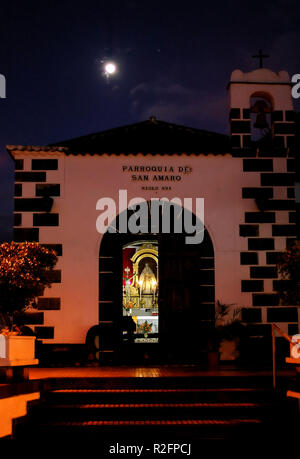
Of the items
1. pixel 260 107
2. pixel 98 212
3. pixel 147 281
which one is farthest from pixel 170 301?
pixel 147 281

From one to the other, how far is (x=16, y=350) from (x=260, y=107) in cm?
681

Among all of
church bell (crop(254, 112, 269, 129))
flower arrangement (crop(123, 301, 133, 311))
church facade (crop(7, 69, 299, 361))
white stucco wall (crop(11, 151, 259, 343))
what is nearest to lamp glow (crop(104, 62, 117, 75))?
church facade (crop(7, 69, 299, 361))

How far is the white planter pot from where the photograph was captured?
6836mm

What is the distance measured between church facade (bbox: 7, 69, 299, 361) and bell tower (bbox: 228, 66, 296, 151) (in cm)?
2

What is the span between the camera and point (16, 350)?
6.97 meters

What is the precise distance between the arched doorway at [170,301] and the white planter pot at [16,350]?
3202 millimetres

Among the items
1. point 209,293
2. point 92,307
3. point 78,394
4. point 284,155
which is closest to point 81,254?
point 92,307

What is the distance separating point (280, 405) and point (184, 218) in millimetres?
4494

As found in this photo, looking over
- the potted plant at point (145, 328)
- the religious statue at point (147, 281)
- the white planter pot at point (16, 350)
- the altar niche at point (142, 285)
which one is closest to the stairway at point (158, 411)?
the white planter pot at point (16, 350)

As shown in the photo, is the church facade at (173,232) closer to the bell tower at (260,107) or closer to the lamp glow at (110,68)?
the bell tower at (260,107)

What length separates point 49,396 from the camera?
7457 mm

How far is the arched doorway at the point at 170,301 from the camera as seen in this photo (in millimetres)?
10430

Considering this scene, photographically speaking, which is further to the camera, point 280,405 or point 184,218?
point 184,218

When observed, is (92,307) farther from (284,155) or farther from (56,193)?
(284,155)
